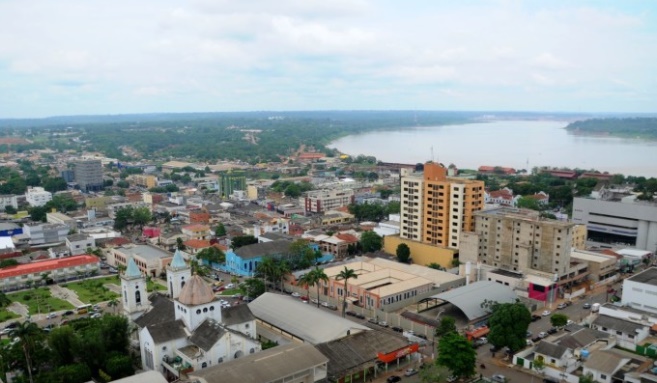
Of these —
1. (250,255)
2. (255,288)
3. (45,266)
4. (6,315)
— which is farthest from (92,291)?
(255,288)

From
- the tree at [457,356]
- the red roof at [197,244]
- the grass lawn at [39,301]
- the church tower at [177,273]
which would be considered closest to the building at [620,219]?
the tree at [457,356]

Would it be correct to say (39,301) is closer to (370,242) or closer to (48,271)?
(48,271)

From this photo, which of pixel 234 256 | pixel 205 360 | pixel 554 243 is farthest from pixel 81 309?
pixel 554 243

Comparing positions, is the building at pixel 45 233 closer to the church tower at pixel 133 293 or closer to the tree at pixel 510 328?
the church tower at pixel 133 293

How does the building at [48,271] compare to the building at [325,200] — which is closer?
the building at [48,271]

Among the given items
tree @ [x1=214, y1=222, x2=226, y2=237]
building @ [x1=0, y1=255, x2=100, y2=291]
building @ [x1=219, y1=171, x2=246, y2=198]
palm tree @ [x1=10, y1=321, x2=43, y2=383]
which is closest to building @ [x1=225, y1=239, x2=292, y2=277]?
tree @ [x1=214, y1=222, x2=226, y2=237]

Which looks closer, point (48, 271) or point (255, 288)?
point (255, 288)
